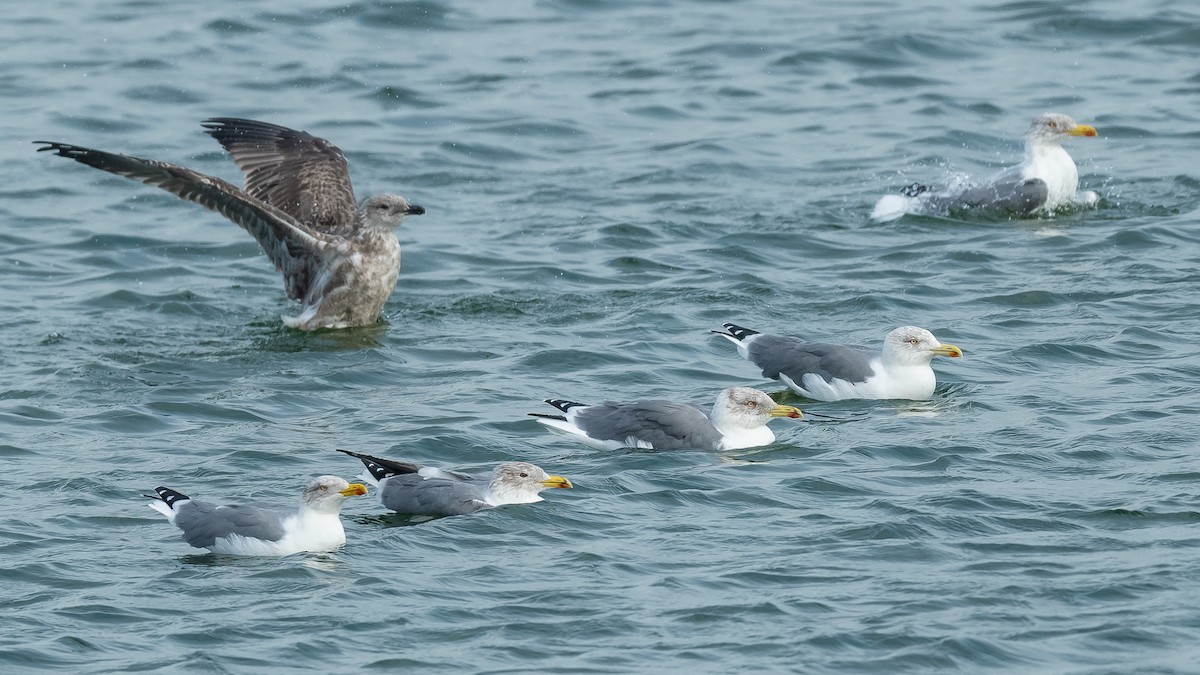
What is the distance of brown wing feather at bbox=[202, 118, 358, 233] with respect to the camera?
15.6 metres

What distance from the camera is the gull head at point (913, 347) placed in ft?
40.8

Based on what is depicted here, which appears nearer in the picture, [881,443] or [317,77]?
[881,443]

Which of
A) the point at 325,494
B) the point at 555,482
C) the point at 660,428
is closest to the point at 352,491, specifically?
the point at 325,494

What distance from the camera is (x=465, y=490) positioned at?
1043 centimetres

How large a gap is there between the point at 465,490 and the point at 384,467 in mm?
539

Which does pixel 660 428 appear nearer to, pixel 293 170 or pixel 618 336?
pixel 618 336

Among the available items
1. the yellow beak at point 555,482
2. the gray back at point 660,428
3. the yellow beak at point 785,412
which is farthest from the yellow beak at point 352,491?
the yellow beak at point 785,412

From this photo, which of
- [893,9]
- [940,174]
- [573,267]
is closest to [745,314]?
[573,267]

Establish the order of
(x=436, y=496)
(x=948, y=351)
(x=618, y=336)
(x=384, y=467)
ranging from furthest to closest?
(x=618, y=336) → (x=948, y=351) → (x=384, y=467) → (x=436, y=496)

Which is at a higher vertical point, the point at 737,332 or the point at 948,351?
the point at 948,351

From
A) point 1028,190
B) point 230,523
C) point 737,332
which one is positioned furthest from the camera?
point 1028,190

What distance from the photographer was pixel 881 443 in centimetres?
1154

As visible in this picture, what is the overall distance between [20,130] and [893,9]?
11125 millimetres

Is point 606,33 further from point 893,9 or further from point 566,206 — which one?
point 566,206
